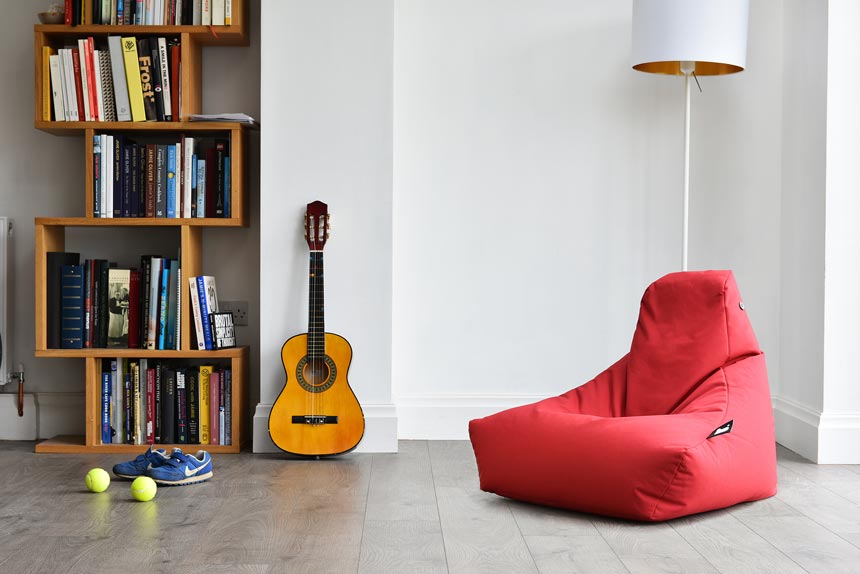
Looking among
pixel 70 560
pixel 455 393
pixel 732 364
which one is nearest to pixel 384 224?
pixel 455 393

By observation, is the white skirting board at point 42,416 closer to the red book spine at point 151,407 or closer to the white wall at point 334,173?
the red book spine at point 151,407

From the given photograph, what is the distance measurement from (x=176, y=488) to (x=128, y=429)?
0.78 m

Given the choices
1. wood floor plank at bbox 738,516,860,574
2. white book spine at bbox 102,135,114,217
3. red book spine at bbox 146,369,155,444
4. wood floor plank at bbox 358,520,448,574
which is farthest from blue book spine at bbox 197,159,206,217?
wood floor plank at bbox 738,516,860,574

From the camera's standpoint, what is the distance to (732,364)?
3.01m

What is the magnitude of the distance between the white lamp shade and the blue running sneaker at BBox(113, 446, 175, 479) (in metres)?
2.23

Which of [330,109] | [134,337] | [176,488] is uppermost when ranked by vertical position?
[330,109]

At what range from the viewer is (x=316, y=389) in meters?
3.59

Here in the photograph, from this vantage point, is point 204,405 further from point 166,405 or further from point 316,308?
point 316,308

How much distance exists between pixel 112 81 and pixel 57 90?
214 millimetres

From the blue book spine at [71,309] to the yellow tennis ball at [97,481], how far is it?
2.80 ft

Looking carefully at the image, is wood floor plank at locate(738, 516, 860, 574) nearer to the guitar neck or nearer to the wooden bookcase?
the guitar neck

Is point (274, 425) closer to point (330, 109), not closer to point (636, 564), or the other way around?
point (330, 109)

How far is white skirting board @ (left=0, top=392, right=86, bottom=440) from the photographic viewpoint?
396 cm

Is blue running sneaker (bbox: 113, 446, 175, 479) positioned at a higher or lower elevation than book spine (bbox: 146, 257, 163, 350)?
lower
